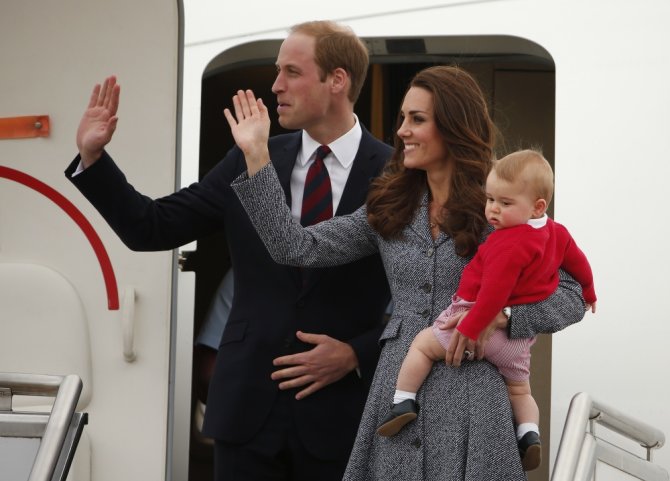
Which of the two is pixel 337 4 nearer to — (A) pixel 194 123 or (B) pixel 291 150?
(A) pixel 194 123

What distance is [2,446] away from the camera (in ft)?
8.59

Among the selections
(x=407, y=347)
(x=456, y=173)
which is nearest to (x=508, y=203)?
(x=456, y=173)

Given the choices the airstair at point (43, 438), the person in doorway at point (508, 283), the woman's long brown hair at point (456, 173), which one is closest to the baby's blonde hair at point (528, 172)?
the person in doorway at point (508, 283)

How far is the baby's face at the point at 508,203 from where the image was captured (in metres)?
2.49

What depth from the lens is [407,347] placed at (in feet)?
8.59

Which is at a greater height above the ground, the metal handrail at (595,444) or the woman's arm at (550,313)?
the woman's arm at (550,313)

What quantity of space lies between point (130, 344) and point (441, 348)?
4.29 ft

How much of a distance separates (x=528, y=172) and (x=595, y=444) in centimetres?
72

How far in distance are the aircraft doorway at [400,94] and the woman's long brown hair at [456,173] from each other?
111 cm

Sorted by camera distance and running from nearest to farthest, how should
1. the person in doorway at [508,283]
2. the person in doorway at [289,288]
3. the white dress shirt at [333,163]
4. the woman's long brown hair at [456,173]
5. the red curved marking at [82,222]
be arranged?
the person in doorway at [508,283], the woman's long brown hair at [456,173], the person in doorway at [289,288], the white dress shirt at [333,163], the red curved marking at [82,222]

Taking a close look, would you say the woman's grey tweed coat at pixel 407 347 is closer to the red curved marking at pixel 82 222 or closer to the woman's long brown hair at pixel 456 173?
the woman's long brown hair at pixel 456 173

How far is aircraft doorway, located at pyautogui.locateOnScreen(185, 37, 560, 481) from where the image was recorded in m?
3.89

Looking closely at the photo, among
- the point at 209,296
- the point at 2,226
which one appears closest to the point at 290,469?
the point at 2,226

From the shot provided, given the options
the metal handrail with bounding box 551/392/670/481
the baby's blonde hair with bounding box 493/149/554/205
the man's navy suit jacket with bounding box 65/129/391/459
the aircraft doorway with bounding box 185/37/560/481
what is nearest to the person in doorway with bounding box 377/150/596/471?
the baby's blonde hair with bounding box 493/149/554/205
